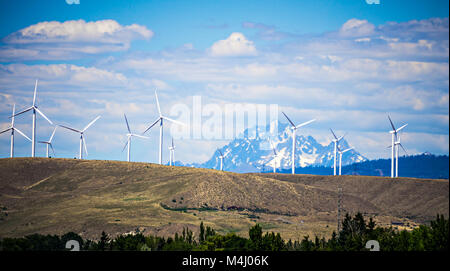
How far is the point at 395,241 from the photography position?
6245 inches

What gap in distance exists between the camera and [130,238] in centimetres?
17000

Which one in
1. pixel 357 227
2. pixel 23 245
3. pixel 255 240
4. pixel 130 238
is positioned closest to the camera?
pixel 23 245
